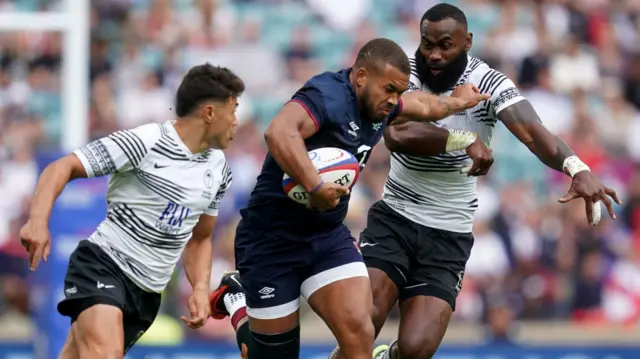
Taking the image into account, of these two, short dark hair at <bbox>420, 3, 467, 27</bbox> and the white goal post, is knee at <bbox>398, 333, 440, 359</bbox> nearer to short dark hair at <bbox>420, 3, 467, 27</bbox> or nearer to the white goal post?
short dark hair at <bbox>420, 3, 467, 27</bbox>

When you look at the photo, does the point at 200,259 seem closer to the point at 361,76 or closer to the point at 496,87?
the point at 361,76

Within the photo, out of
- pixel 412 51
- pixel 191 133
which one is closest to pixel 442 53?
pixel 191 133

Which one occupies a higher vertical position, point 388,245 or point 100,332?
point 388,245

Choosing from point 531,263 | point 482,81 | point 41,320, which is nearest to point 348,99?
point 482,81

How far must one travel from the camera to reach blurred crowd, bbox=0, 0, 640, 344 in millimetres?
14594

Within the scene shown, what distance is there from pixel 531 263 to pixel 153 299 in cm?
746

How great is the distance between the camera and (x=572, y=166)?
7.71m

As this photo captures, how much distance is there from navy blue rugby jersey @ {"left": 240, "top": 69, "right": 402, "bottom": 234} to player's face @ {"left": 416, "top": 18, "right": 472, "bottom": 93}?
48 cm

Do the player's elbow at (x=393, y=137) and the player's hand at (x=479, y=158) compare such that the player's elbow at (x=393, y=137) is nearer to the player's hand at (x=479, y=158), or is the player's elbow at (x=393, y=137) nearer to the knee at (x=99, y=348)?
the player's hand at (x=479, y=158)

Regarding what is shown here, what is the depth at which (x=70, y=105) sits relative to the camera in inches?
496

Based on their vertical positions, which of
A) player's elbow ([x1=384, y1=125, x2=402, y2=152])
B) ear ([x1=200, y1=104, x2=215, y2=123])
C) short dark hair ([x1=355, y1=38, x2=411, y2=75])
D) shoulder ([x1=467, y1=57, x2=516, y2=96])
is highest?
short dark hair ([x1=355, y1=38, x2=411, y2=75])

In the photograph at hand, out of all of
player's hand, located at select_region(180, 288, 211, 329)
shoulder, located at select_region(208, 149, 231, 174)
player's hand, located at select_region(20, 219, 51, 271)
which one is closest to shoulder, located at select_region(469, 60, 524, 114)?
shoulder, located at select_region(208, 149, 231, 174)

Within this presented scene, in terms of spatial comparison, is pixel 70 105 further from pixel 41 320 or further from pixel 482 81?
pixel 482 81

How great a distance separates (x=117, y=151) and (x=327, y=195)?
4.92ft
